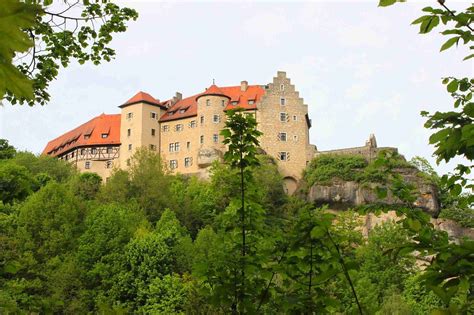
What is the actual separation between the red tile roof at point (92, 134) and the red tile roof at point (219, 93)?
19.0 feet

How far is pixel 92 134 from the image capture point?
6125 centimetres

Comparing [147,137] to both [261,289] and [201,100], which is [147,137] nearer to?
[201,100]

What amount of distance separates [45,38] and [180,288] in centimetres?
2674

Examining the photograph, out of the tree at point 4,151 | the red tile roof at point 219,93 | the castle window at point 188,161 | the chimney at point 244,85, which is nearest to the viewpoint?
the tree at point 4,151

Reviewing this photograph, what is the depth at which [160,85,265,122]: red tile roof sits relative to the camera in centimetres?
5838

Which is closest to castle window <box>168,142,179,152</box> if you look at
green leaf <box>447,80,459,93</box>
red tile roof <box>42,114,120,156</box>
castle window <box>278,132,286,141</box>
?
red tile roof <box>42,114,120,156</box>

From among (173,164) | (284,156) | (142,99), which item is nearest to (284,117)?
(284,156)

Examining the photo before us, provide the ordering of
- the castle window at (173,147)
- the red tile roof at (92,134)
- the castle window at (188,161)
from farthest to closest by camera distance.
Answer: the red tile roof at (92,134) → the castle window at (173,147) → the castle window at (188,161)

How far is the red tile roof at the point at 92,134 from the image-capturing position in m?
60.2

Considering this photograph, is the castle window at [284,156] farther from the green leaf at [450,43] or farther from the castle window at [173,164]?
the green leaf at [450,43]

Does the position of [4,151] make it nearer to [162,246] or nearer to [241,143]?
[162,246]

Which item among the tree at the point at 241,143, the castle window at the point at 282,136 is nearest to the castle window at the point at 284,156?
the castle window at the point at 282,136

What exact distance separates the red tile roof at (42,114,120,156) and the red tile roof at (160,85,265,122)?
19.0ft

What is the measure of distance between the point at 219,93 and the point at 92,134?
14.7 m
